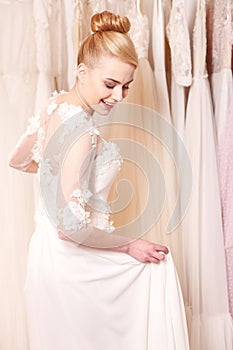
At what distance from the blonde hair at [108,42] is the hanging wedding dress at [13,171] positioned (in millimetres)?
464

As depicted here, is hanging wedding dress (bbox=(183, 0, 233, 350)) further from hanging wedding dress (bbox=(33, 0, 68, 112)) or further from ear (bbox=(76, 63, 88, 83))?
ear (bbox=(76, 63, 88, 83))

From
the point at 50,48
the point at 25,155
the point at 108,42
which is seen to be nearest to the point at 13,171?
the point at 25,155

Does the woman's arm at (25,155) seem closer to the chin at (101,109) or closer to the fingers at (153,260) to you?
the chin at (101,109)

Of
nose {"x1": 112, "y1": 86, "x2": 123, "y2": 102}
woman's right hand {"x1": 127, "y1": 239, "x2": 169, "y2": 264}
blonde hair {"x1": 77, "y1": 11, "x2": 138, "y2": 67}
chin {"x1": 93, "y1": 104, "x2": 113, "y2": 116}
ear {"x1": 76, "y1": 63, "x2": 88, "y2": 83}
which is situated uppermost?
blonde hair {"x1": 77, "y1": 11, "x2": 138, "y2": 67}

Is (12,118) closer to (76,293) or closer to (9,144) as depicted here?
(9,144)

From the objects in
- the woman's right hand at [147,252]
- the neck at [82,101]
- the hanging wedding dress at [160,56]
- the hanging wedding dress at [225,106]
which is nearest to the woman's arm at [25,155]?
the neck at [82,101]

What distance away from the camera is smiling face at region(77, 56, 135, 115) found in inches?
65.7

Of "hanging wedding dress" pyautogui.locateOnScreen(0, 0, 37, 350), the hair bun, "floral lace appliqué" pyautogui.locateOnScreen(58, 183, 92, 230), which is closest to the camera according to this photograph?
"floral lace appliqué" pyautogui.locateOnScreen(58, 183, 92, 230)

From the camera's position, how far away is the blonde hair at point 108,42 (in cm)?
166

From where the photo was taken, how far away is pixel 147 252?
1636mm

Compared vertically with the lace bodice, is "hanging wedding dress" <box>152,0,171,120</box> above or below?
above

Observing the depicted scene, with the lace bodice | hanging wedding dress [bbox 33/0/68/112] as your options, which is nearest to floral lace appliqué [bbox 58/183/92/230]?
the lace bodice

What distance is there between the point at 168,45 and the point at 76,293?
952 millimetres

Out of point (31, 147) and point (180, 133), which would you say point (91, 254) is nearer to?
point (31, 147)
